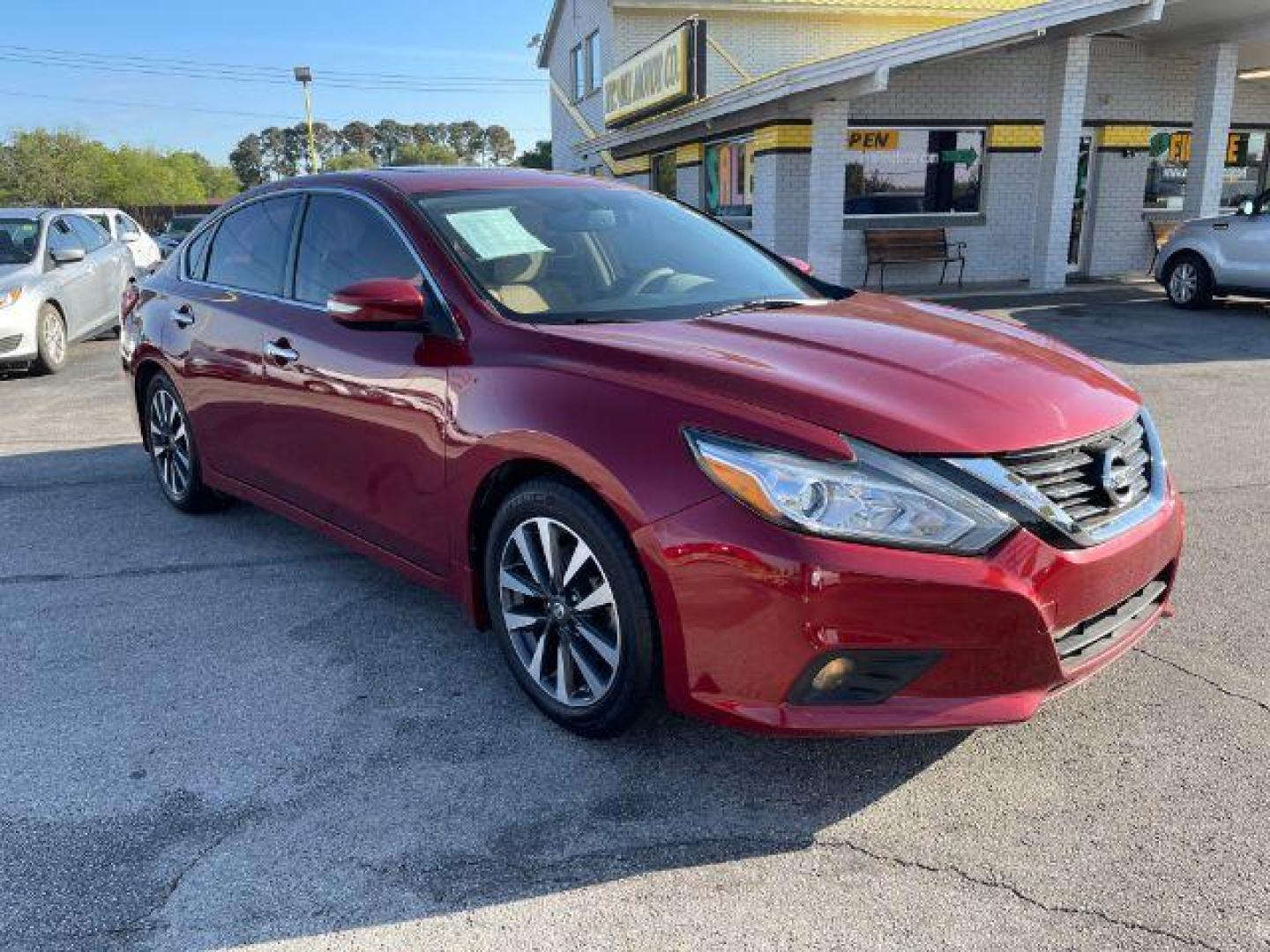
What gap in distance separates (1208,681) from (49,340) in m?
10.6

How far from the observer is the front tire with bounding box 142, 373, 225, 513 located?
16.3 feet

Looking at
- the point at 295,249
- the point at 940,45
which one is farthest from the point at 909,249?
the point at 295,249

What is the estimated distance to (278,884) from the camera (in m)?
2.40

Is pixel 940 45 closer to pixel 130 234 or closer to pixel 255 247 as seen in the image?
pixel 255 247

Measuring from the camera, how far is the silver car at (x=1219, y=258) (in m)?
11.5

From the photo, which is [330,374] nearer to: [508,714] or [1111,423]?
[508,714]

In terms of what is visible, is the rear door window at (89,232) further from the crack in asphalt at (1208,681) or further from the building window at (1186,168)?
the building window at (1186,168)

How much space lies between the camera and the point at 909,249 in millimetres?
15664

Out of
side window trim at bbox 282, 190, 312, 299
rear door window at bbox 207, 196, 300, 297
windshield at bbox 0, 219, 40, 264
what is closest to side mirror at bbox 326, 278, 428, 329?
side window trim at bbox 282, 190, 312, 299

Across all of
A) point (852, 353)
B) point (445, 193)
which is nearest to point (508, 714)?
point (852, 353)

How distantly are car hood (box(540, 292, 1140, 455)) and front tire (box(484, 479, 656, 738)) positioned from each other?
1.44 feet

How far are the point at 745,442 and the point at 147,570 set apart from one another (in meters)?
3.25

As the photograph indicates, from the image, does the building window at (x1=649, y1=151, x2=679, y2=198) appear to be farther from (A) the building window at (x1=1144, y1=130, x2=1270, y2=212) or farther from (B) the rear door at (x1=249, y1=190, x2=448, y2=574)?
(B) the rear door at (x1=249, y1=190, x2=448, y2=574)

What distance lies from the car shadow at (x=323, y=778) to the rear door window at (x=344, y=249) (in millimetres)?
1280
